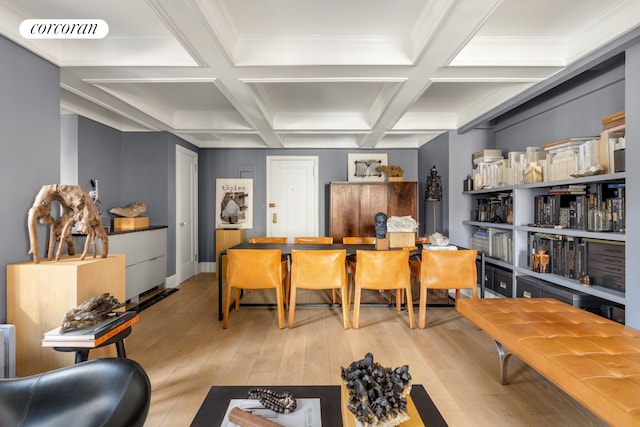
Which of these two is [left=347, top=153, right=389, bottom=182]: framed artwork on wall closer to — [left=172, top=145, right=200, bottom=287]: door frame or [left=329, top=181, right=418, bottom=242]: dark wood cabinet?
[left=329, top=181, right=418, bottom=242]: dark wood cabinet

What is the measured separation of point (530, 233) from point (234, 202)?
504 centimetres

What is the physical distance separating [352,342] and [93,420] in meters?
2.20

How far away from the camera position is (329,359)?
270 centimetres

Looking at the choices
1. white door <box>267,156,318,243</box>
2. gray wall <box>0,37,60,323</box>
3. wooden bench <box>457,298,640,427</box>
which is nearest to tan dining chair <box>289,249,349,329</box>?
wooden bench <box>457,298,640,427</box>

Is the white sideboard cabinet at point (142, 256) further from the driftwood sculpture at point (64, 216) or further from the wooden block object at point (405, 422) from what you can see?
the wooden block object at point (405, 422)

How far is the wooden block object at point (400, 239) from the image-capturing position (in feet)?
12.8

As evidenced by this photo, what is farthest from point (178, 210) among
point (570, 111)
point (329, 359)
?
point (570, 111)

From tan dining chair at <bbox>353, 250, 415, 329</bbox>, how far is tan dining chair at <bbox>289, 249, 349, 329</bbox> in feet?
0.53

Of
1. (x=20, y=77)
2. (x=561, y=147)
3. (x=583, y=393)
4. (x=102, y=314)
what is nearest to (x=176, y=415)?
(x=102, y=314)

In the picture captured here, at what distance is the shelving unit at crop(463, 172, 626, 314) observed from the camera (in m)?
2.60

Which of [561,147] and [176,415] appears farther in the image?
[561,147]

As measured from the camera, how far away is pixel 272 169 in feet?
21.8

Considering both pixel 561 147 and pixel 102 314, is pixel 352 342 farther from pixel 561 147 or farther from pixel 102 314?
pixel 561 147

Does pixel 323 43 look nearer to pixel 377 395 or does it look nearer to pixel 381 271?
pixel 381 271
